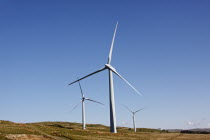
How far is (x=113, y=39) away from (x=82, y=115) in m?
42.5

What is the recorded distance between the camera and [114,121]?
243 ft

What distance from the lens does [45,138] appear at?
185 ft

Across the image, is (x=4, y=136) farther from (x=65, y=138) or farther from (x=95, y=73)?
(x=95, y=73)

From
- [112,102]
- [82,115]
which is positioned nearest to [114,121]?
[112,102]

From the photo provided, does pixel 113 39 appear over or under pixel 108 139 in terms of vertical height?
over

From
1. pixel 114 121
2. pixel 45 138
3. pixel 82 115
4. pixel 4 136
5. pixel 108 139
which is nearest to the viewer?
pixel 4 136

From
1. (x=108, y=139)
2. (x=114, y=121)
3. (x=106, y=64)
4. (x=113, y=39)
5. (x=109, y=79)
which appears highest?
(x=113, y=39)

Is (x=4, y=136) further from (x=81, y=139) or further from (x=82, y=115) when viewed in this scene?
(x=82, y=115)

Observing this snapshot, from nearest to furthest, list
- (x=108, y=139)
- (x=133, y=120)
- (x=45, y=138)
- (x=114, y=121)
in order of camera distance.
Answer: (x=45, y=138) < (x=108, y=139) < (x=114, y=121) < (x=133, y=120)

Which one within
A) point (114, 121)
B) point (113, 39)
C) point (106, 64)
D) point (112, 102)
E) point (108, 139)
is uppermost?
point (113, 39)

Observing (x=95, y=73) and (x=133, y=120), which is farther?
(x=133, y=120)

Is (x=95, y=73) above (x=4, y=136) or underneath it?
above

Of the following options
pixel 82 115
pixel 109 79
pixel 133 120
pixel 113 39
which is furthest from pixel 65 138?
pixel 133 120

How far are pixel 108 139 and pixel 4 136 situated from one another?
2641 centimetres
